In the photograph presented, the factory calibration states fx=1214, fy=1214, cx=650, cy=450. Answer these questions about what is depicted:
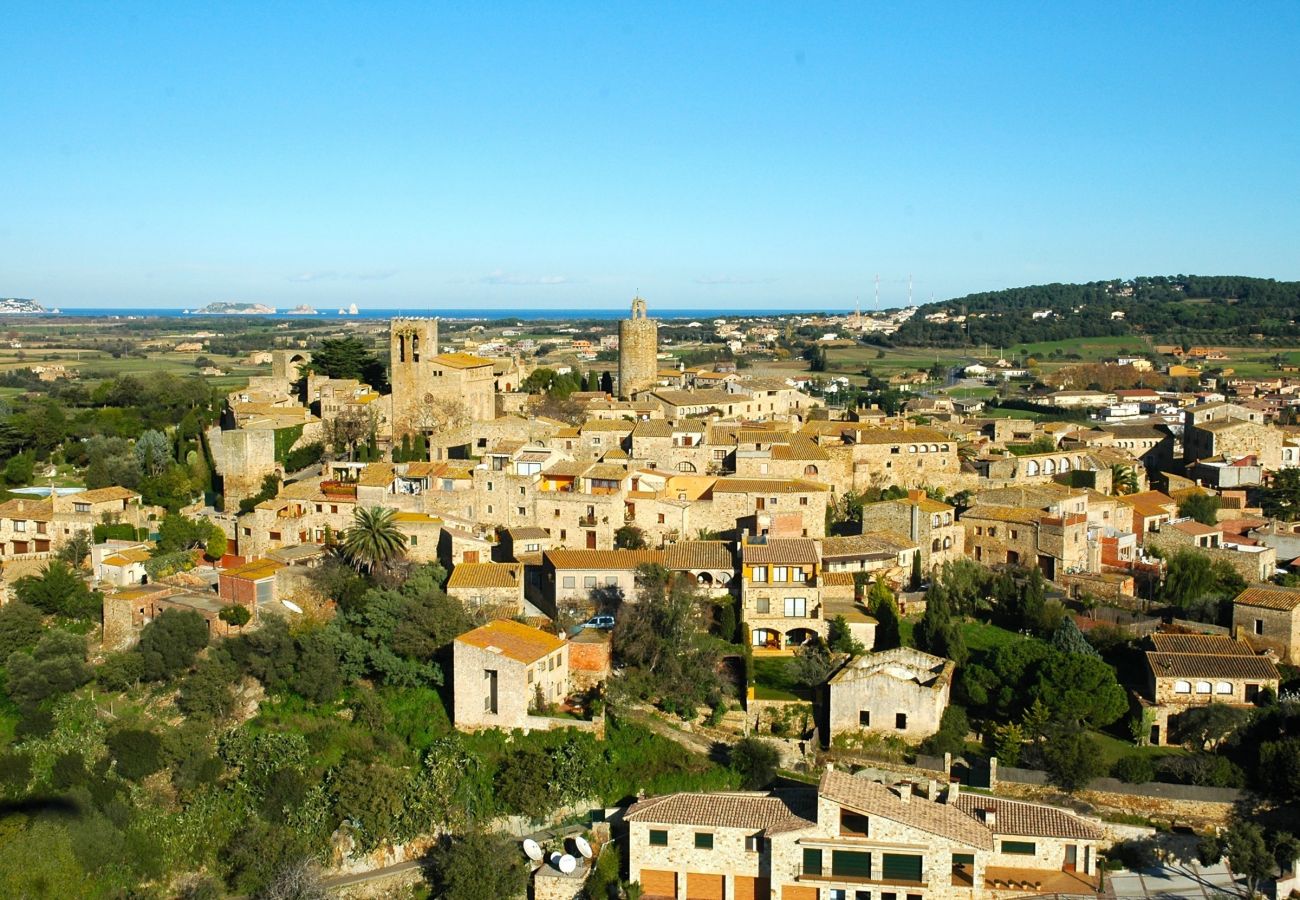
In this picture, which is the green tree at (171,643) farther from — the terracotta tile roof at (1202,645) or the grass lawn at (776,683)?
the terracotta tile roof at (1202,645)

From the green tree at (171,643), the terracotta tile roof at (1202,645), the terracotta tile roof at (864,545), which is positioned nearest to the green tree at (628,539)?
the terracotta tile roof at (864,545)

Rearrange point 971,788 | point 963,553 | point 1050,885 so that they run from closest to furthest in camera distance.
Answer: point 1050,885 < point 971,788 < point 963,553

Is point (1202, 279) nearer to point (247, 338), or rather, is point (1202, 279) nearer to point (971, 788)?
point (247, 338)

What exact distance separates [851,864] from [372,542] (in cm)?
1171

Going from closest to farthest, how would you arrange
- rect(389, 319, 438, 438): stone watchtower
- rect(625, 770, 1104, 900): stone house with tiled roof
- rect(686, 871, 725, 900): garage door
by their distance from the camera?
rect(625, 770, 1104, 900): stone house with tiled roof < rect(686, 871, 725, 900): garage door < rect(389, 319, 438, 438): stone watchtower

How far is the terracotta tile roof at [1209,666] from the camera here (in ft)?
65.4

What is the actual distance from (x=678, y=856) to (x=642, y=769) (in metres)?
2.39

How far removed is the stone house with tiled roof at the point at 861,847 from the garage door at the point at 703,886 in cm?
1

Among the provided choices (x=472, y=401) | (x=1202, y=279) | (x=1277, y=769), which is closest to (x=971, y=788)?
(x=1277, y=769)

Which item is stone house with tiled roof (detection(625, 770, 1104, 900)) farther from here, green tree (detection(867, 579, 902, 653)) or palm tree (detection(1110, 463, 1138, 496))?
palm tree (detection(1110, 463, 1138, 496))

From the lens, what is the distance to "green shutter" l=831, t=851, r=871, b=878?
16750mm

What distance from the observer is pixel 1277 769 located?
18031 millimetres

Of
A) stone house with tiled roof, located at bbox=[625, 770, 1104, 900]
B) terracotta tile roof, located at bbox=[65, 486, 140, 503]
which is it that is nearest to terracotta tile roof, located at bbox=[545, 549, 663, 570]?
stone house with tiled roof, located at bbox=[625, 770, 1104, 900]

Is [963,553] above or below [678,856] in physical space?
above
